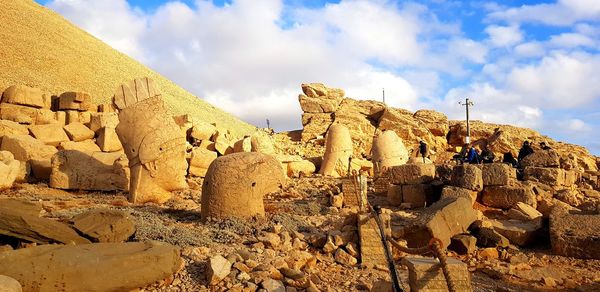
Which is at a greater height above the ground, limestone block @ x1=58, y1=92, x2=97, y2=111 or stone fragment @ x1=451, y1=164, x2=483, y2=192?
limestone block @ x1=58, y1=92, x2=97, y2=111

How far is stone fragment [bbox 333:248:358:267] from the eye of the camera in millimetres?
4990

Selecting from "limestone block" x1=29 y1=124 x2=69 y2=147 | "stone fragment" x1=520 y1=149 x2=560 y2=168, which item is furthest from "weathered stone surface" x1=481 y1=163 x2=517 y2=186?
"limestone block" x1=29 y1=124 x2=69 y2=147

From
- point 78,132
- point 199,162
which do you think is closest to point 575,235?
point 199,162

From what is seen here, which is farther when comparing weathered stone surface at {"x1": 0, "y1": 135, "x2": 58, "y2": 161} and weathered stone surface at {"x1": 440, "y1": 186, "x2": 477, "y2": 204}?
weathered stone surface at {"x1": 0, "y1": 135, "x2": 58, "y2": 161}

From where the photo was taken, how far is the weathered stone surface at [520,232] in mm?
6316

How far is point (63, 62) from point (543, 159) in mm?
24850

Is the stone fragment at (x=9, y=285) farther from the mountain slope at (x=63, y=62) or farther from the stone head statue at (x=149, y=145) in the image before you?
the mountain slope at (x=63, y=62)

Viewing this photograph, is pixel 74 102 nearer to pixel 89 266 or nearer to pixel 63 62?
pixel 63 62

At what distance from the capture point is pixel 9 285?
3.04 meters

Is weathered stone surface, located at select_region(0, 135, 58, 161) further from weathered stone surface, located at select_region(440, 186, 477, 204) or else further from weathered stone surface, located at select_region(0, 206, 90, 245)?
weathered stone surface, located at select_region(440, 186, 477, 204)

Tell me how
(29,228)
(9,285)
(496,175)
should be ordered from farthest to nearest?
(496,175) < (29,228) < (9,285)

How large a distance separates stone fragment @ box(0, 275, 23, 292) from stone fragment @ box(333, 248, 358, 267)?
3192mm

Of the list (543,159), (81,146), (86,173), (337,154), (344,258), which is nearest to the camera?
(344,258)

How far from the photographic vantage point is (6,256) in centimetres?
349
